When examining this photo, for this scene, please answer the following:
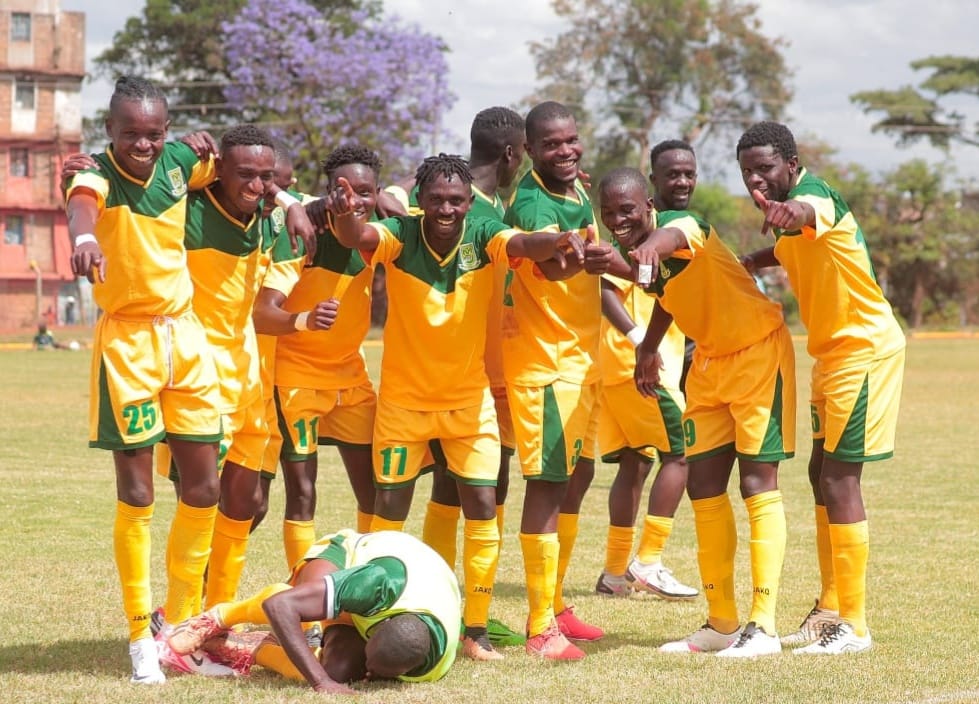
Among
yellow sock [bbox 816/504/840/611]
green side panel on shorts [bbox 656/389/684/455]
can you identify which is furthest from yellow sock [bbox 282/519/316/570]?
yellow sock [bbox 816/504/840/611]

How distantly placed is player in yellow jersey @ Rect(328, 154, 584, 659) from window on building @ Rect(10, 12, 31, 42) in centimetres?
5211

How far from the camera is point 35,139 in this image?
54.8 m

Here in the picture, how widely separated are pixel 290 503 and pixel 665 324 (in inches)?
89.3

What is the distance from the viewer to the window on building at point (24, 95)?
54719mm

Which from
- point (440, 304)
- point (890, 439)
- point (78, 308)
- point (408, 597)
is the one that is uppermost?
point (440, 304)

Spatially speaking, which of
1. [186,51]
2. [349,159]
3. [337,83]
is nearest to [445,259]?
[349,159]

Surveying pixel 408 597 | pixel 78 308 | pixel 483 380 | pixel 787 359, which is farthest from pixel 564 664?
pixel 78 308

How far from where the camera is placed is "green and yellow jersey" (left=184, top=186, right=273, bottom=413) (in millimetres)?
6883

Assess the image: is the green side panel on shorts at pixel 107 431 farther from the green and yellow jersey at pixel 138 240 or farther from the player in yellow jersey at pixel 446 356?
the player in yellow jersey at pixel 446 356

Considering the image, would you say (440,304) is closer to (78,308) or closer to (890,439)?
(890,439)

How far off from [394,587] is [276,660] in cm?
76

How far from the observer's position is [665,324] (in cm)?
771

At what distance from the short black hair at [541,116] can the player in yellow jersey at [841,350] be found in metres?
0.92

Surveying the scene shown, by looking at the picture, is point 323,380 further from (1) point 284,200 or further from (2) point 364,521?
(1) point 284,200
